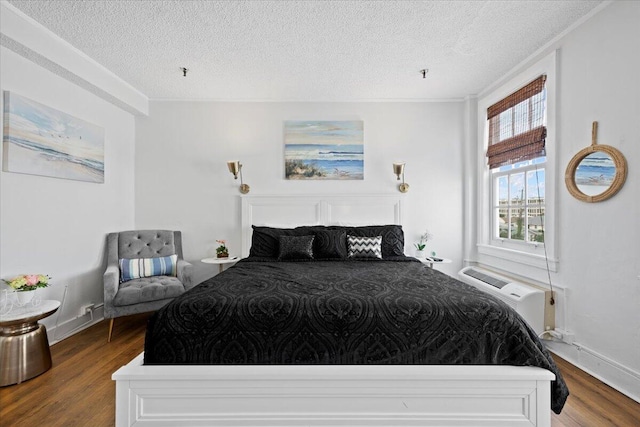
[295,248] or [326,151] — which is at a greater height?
[326,151]

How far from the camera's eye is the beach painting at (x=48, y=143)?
7.52 ft

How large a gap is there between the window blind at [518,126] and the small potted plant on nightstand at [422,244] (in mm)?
1023

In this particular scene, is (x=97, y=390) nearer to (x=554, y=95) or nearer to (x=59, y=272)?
(x=59, y=272)

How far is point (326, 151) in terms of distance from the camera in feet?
12.1

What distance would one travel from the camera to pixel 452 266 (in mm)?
3703

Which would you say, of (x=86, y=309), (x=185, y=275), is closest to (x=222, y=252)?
(x=185, y=275)

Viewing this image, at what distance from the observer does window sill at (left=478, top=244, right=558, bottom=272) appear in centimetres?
256

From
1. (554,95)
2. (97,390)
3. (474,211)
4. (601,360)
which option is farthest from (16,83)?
(601,360)

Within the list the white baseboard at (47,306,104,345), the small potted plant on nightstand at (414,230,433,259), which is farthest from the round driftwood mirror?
the white baseboard at (47,306,104,345)

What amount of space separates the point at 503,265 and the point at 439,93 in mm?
1984

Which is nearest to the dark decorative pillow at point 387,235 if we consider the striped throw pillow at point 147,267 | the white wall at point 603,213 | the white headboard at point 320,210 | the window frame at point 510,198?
the white headboard at point 320,210

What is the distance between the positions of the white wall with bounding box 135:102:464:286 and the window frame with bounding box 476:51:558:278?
256mm

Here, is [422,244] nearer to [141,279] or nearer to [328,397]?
[328,397]

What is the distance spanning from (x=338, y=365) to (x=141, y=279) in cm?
241
